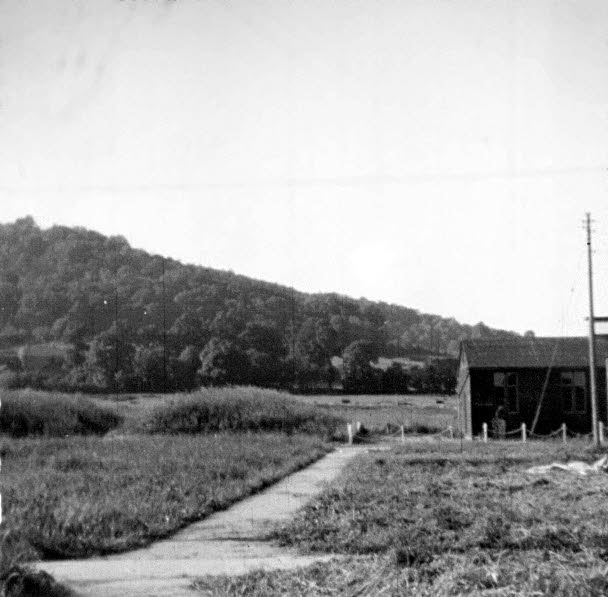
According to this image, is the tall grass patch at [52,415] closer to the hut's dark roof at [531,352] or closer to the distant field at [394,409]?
the distant field at [394,409]

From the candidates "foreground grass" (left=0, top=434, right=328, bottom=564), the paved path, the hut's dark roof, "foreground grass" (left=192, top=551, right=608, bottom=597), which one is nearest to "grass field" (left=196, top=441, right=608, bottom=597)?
"foreground grass" (left=192, top=551, right=608, bottom=597)

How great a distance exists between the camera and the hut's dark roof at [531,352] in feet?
129

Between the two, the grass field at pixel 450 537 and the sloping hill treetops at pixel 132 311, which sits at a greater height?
the sloping hill treetops at pixel 132 311

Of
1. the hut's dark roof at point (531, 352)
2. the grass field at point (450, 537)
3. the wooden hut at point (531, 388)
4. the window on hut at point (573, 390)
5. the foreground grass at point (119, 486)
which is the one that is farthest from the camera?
the hut's dark roof at point (531, 352)

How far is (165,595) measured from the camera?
26.6 feet

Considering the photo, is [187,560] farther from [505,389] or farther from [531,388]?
[531,388]

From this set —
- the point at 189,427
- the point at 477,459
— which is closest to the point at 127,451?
the point at 477,459

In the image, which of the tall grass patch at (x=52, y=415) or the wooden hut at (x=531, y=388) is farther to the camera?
the tall grass patch at (x=52, y=415)

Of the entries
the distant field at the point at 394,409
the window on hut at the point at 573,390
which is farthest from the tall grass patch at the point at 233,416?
the window on hut at the point at 573,390

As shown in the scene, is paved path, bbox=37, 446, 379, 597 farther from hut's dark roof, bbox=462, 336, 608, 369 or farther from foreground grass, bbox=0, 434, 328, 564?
hut's dark roof, bbox=462, 336, 608, 369

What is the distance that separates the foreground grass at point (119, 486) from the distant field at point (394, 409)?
32.7ft

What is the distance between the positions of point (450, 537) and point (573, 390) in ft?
100

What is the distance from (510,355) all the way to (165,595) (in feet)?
108

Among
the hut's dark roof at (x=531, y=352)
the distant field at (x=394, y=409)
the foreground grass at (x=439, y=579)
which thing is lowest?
the distant field at (x=394, y=409)
